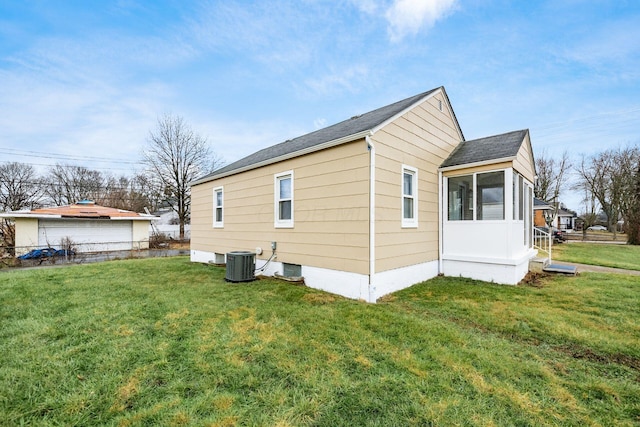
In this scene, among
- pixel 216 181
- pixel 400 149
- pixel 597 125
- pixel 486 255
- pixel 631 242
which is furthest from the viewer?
pixel 597 125

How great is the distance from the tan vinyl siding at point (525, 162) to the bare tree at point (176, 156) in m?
22.7

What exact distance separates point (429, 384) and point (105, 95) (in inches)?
698

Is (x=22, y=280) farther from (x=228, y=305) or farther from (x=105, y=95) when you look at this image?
(x=105, y=95)

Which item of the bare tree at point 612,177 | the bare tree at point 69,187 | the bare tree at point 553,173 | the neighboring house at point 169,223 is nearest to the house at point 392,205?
the neighboring house at point 169,223

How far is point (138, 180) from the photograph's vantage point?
29750 millimetres

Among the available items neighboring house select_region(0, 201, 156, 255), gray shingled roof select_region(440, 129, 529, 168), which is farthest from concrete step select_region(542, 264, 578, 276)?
neighboring house select_region(0, 201, 156, 255)

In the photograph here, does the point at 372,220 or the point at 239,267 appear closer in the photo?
the point at 372,220

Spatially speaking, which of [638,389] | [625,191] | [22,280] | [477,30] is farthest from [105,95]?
[625,191]

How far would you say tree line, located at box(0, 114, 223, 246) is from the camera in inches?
912

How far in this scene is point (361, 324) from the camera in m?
4.11

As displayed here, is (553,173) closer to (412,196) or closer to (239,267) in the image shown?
(412,196)

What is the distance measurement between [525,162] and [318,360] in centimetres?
882

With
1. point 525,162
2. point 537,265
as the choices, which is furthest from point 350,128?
point 537,265

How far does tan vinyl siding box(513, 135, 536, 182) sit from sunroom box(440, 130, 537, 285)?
0.03 meters
